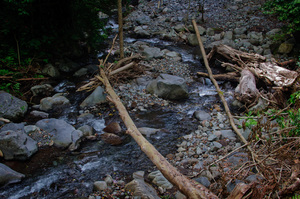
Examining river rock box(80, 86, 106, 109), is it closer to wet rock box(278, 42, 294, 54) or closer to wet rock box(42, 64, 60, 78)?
wet rock box(42, 64, 60, 78)

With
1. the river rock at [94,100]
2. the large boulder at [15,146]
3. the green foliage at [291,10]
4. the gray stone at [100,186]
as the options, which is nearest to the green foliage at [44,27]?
the river rock at [94,100]

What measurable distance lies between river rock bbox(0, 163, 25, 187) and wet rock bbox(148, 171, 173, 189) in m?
2.60

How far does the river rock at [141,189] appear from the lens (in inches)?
136

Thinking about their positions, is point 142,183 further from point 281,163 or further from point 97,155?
point 281,163

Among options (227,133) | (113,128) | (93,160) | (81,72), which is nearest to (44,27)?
(81,72)

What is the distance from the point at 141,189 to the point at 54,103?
4832 mm

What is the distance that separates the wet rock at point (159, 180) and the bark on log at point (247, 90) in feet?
13.6

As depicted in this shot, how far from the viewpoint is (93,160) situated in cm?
461

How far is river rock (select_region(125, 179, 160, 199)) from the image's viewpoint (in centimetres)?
346

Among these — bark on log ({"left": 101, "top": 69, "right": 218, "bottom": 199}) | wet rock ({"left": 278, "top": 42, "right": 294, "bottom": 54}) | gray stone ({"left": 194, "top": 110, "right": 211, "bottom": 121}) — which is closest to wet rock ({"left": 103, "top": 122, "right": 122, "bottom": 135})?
bark on log ({"left": 101, "top": 69, "right": 218, "bottom": 199})

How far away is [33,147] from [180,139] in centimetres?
364

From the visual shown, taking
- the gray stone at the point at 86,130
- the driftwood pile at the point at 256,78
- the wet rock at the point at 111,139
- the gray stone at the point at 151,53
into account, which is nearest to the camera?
the wet rock at the point at 111,139

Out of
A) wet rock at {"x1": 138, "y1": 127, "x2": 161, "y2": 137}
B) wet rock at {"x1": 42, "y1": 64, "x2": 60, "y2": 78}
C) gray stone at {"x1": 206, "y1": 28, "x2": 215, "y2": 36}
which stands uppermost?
gray stone at {"x1": 206, "y1": 28, "x2": 215, "y2": 36}

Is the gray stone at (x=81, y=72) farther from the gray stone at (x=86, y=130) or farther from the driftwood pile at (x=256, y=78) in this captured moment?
the driftwood pile at (x=256, y=78)
